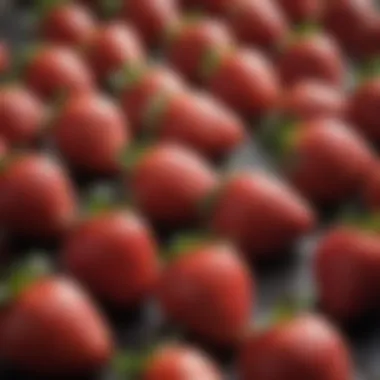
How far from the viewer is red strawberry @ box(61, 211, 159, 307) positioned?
77cm

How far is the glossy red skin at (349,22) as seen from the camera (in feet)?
3.70

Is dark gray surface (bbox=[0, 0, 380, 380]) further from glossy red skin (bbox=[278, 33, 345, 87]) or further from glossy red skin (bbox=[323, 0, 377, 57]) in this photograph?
glossy red skin (bbox=[323, 0, 377, 57])

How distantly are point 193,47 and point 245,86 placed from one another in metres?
0.10

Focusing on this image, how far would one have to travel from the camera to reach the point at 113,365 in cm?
72

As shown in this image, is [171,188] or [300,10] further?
[300,10]

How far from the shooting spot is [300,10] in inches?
46.1

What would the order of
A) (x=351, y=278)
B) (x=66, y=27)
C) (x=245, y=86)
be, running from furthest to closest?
(x=66, y=27) < (x=245, y=86) < (x=351, y=278)

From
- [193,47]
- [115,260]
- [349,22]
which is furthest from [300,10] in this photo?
[115,260]

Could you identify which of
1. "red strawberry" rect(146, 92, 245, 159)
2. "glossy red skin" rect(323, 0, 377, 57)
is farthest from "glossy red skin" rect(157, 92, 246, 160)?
"glossy red skin" rect(323, 0, 377, 57)

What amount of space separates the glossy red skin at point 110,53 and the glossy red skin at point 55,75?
0.02 meters

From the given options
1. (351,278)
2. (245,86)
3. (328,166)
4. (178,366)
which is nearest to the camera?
(178,366)

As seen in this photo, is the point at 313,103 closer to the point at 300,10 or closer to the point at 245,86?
the point at 245,86

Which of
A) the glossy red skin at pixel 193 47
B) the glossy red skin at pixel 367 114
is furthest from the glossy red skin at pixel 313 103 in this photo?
the glossy red skin at pixel 193 47

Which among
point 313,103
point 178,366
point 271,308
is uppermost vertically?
point 313,103
